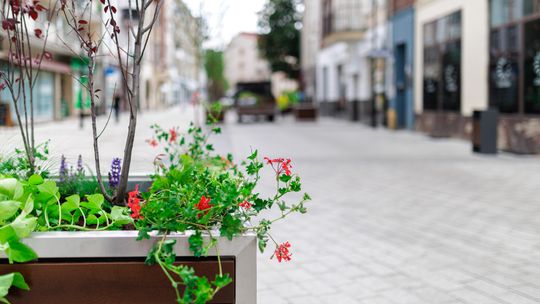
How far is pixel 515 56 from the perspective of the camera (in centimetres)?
1653

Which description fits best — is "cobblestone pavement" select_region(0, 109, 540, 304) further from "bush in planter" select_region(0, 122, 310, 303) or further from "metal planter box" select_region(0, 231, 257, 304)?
"metal planter box" select_region(0, 231, 257, 304)

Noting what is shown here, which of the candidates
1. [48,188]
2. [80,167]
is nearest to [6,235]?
[48,188]

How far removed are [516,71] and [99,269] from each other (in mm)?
15523

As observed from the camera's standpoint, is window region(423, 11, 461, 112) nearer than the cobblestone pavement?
No

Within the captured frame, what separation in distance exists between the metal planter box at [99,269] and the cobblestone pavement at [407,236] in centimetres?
132

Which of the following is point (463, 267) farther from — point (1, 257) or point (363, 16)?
point (363, 16)

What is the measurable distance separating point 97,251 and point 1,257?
0.30 meters

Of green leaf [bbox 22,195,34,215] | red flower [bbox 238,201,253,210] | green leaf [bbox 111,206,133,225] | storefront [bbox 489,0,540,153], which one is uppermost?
storefront [bbox 489,0,540,153]

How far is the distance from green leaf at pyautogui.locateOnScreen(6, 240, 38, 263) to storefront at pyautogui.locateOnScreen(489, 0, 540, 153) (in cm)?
1411

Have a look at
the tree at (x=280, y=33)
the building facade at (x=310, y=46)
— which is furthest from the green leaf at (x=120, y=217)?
the tree at (x=280, y=33)

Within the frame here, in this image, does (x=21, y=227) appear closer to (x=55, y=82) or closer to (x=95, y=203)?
(x=95, y=203)

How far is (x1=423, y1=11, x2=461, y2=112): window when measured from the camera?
2075cm

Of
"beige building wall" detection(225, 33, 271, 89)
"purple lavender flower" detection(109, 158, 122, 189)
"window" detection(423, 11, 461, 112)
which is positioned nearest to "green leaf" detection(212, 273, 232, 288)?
"purple lavender flower" detection(109, 158, 122, 189)

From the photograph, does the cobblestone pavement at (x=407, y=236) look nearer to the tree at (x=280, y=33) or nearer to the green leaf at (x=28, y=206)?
the green leaf at (x=28, y=206)
